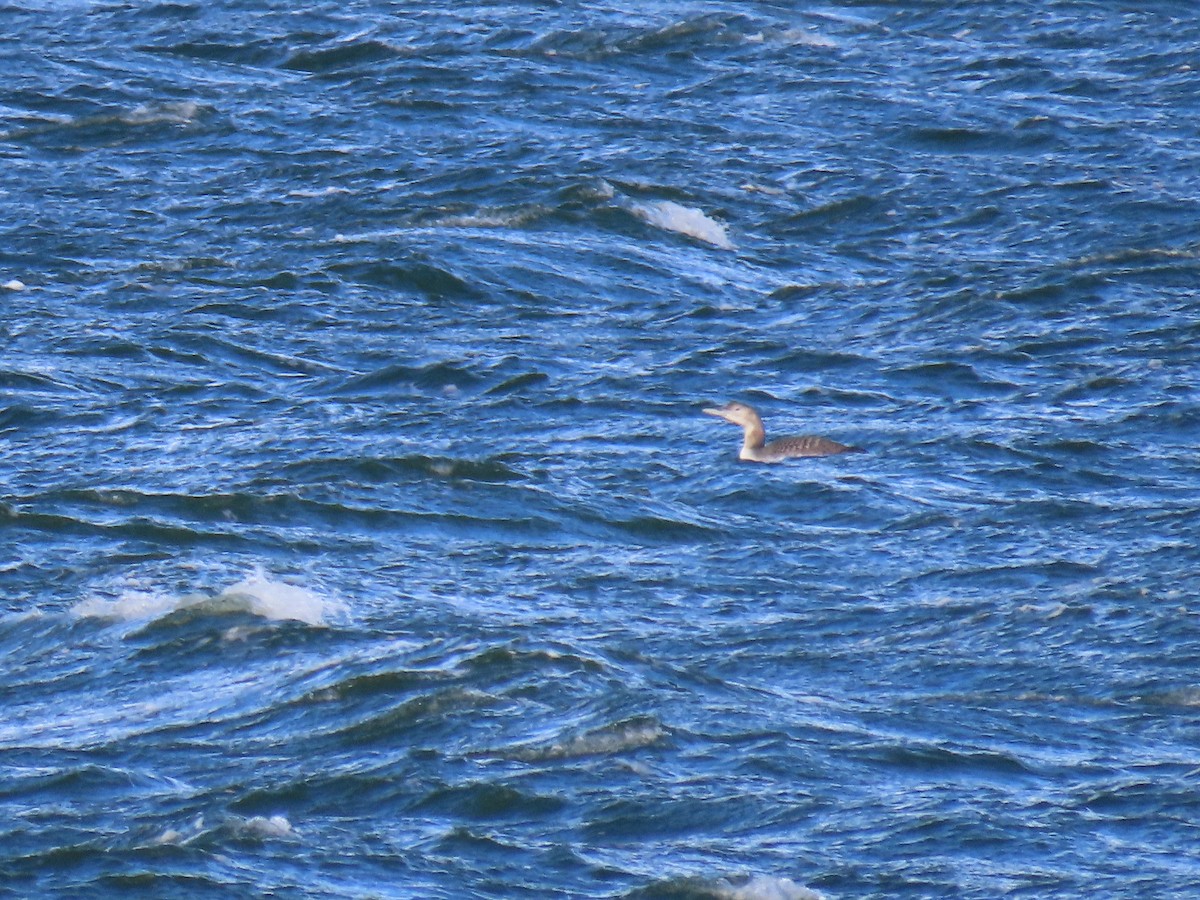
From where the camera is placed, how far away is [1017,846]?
368 inches

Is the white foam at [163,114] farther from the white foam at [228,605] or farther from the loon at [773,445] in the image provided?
the white foam at [228,605]

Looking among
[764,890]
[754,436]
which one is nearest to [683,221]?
[754,436]

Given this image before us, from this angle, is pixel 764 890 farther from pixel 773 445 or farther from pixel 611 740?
pixel 773 445

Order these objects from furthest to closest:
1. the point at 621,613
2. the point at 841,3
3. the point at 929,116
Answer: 1. the point at 841,3
2. the point at 929,116
3. the point at 621,613

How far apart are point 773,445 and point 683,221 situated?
15.0 feet

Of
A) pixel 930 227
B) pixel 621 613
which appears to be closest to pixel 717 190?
pixel 930 227

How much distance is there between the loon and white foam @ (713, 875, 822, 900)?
4997 millimetres

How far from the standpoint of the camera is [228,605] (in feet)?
39.0

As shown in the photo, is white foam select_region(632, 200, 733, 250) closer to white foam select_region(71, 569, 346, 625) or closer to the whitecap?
white foam select_region(71, 569, 346, 625)

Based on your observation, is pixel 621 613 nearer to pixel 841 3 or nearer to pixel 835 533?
pixel 835 533

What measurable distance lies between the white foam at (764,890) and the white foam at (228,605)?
325 cm

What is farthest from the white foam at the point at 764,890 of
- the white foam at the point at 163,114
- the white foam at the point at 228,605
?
the white foam at the point at 163,114

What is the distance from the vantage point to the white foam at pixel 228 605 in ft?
38.7

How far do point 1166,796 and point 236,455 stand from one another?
6143 mm
